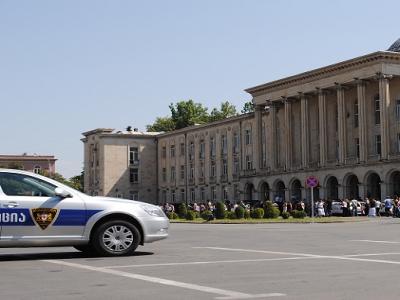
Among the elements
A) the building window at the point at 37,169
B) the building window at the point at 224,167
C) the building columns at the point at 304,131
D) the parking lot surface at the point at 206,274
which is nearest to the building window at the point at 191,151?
the building window at the point at 224,167

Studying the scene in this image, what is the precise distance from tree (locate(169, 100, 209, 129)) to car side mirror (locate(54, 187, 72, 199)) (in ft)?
375

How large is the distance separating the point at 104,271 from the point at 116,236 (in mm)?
2785

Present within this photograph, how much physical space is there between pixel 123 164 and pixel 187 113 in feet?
73.8

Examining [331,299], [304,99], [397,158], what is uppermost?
[304,99]

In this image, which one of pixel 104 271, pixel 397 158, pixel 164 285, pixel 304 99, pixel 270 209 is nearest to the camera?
pixel 164 285

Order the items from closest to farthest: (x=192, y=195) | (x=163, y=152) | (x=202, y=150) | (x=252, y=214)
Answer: (x=252, y=214) → (x=202, y=150) → (x=192, y=195) → (x=163, y=152)

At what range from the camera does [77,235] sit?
13.9 meters

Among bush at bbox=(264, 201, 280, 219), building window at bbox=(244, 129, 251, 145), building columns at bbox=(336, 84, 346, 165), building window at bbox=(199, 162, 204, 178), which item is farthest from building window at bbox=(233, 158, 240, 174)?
bush at bbox=(264, 201, 280, 219)

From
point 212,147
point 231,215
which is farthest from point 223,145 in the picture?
point 231,215

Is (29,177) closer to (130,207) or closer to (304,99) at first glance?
(130,207)

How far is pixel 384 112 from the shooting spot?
68.6 metres

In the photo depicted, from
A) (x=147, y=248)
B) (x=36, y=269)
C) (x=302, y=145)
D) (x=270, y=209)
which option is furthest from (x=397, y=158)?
(x=36, y=269)

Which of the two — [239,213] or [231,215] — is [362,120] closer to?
[231,215]

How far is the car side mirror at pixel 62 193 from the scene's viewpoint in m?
13.7
